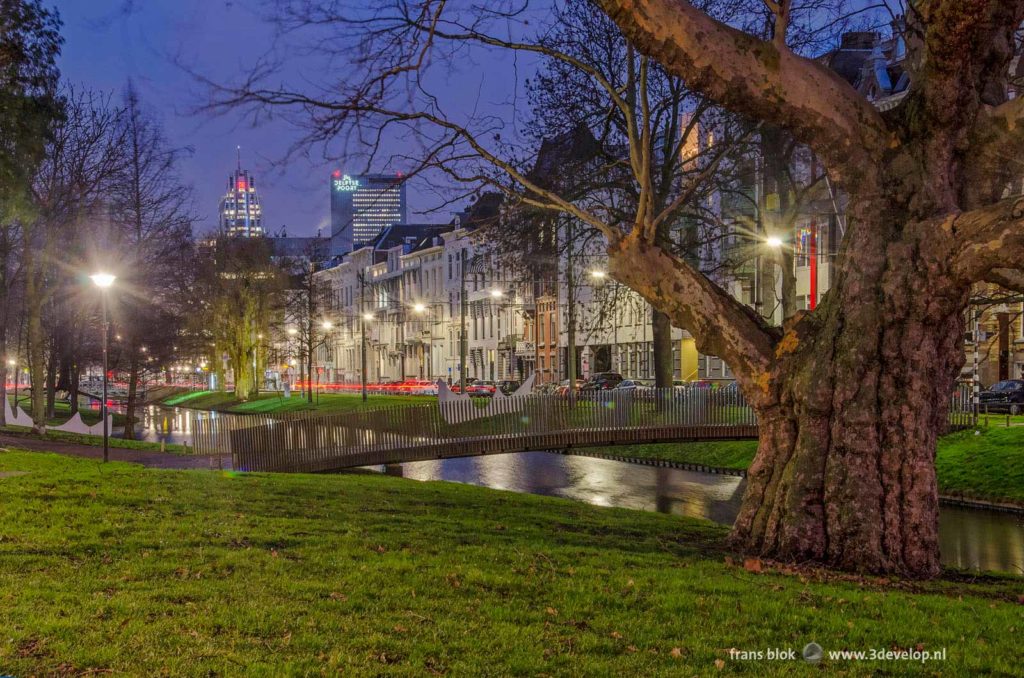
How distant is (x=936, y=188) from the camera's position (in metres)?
10.1

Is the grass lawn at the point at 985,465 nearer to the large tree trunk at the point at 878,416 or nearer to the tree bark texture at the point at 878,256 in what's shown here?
the large tree trunk at the point at 878,416

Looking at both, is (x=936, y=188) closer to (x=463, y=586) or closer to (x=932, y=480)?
(x=932, y=480)

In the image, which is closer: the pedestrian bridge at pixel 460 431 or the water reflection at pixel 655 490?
the water reflection at pixel 655 490

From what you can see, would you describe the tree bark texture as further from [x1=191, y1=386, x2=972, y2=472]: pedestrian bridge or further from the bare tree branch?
[x1=191, y1=386, x2=972, y2=472]: pedestrian bridge

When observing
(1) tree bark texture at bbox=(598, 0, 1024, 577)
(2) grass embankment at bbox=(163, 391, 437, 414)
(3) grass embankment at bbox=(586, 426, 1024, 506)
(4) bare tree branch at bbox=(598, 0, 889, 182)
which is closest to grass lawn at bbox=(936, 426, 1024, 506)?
(3) grass embankment at bbox=(586, 426, 1024, 506)

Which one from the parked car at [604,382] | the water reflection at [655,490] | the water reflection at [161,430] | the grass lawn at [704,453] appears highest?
the parked car at [604,382]

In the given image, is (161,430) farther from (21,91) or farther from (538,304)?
(538,304)

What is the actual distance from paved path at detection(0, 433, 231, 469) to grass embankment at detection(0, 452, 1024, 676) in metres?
12.7

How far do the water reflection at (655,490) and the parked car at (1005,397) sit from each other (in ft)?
47.2

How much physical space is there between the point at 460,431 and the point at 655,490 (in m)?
5.31

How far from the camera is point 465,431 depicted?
24.4m

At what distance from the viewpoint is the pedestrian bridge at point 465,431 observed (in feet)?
80.4

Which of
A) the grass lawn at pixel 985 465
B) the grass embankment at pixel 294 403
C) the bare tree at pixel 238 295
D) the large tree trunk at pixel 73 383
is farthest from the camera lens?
the bare tree at pixel 238 295

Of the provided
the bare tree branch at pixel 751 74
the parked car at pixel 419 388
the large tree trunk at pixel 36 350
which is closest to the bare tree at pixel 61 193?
the large tree trunk at pixel 36 350
